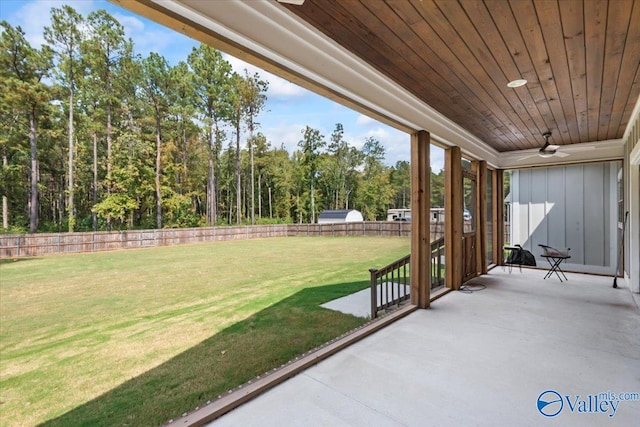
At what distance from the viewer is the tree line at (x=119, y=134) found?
14523 mm

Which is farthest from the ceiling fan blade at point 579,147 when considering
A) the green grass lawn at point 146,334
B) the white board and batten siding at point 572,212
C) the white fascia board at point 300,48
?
the green grass lawn at point 146,334

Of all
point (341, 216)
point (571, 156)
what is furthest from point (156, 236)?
point (571, 156)

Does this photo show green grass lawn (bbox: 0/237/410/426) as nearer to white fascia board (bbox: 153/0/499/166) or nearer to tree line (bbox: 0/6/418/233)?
white fascia board (bbox: 153/0/499/166)

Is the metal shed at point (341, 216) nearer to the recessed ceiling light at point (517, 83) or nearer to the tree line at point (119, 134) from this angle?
the tree line at point (119, 134)

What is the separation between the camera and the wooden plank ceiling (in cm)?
172

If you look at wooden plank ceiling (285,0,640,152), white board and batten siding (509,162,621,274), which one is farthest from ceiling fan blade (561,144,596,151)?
wooden plank ceiling (285,0,640,152)

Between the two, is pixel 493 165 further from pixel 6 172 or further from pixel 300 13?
pixel 6 172

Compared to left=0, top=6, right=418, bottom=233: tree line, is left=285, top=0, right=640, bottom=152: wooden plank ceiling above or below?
below

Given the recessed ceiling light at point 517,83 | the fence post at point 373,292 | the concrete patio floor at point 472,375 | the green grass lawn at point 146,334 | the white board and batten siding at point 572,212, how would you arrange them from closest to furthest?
the concrete patio floor at point 472,375, the green grass lawn at point 146,334, the recessed ceiling light at point 517,83, the fence post at point 373,292, the white board and batten siding at point 572,212

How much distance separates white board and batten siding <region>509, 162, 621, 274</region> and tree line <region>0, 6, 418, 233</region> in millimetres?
16697

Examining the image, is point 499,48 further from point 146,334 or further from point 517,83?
point 146,334

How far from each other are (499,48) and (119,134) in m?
22.1

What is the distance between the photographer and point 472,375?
6.91 ft

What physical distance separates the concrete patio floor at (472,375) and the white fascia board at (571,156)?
3070mm
